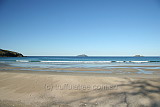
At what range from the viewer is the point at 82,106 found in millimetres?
3039

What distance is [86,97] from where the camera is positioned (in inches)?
143

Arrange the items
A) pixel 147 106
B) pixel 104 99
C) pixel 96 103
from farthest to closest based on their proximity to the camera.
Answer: pixel 104 99
pixel 96 103
pixel 147 106

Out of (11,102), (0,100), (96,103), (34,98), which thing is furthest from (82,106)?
(0,100)

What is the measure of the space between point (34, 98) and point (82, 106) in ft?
5.89

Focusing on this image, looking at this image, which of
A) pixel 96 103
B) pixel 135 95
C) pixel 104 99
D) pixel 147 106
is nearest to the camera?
pixel 147 106

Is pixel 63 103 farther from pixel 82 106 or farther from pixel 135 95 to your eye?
pixel 135 95

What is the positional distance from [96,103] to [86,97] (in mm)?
518

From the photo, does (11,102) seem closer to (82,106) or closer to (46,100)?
(46,100)

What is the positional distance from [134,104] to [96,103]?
113 cm

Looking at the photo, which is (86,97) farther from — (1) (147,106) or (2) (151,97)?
(2) (151,97)

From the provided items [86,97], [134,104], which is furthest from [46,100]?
[134,104]

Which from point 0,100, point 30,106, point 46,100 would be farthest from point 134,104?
point 0,100

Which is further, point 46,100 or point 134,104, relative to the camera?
point 46,100

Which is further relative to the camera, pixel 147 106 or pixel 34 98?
pixel 34 98
